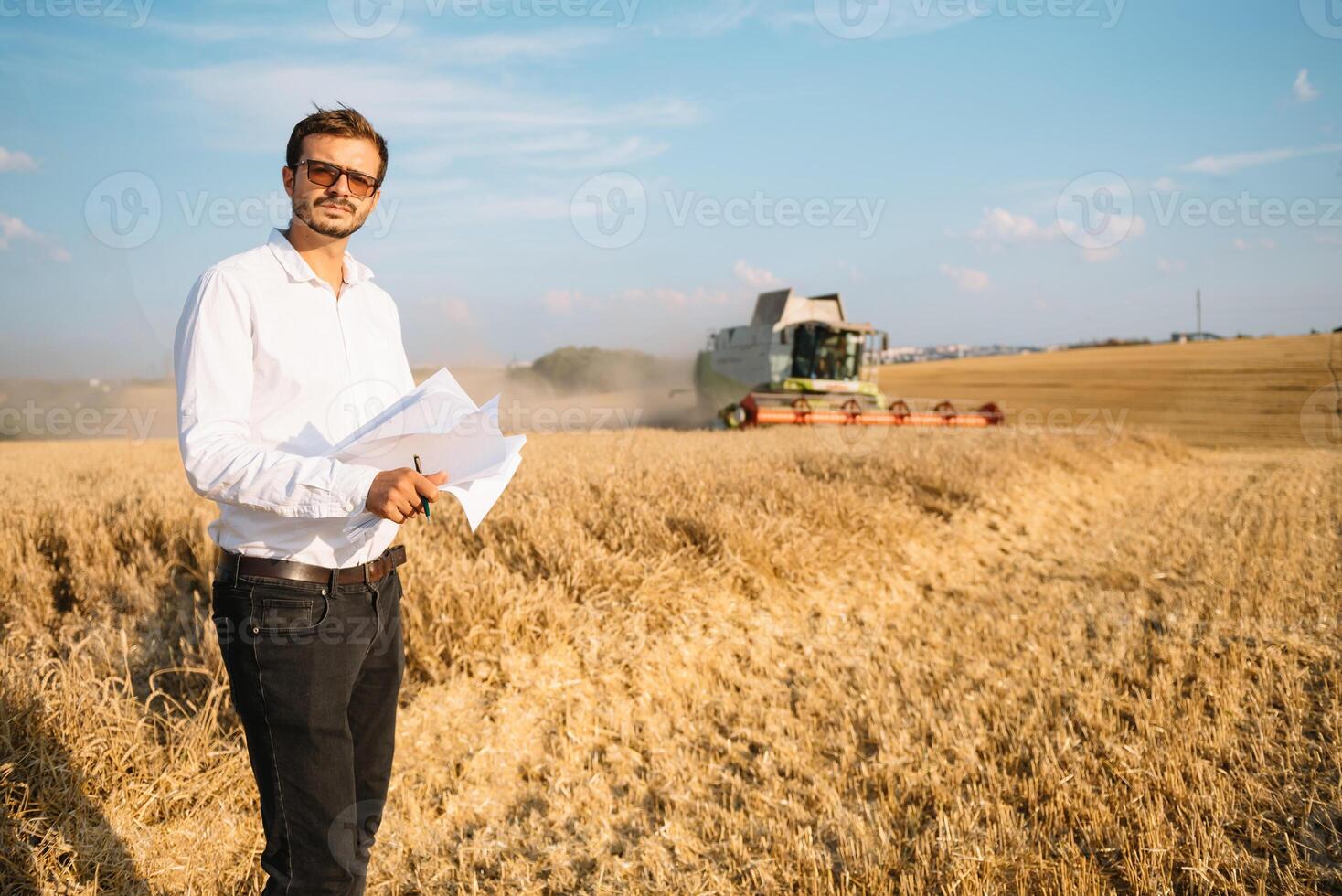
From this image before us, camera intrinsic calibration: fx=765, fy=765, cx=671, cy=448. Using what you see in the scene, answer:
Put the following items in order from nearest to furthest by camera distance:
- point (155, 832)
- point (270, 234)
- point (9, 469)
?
point (270, 234) < point (155, 832) < point (9, 469)

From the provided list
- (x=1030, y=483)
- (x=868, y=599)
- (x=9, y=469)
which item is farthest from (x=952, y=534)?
(x=9, y=469)

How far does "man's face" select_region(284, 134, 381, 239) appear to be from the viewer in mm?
1894

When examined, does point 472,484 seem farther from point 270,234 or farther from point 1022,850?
point 1022,850

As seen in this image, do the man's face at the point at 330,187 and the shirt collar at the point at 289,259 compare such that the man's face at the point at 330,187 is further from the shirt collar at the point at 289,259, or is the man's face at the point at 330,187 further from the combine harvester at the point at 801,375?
the combine harvester at the point at 801,375

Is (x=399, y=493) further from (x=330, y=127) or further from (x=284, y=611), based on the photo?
(x=330, y=127)

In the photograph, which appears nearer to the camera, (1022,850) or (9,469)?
(1022,850)

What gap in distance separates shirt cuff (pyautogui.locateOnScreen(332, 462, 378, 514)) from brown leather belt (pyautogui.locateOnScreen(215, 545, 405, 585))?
0.28 metres

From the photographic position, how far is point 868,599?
576 cm

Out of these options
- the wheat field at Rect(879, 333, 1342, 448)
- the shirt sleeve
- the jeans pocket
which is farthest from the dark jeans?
the wheat field at Rect(879, 333, 1342, 448)

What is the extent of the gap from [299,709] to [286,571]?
33cm

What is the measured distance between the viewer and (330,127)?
190 centimetres

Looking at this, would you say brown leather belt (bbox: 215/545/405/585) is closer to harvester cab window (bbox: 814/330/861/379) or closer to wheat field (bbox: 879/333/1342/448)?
wheat field (bbox: 879/333/1342/448)

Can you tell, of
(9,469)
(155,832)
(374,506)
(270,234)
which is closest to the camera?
(374,506)

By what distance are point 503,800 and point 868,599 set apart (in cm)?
327
